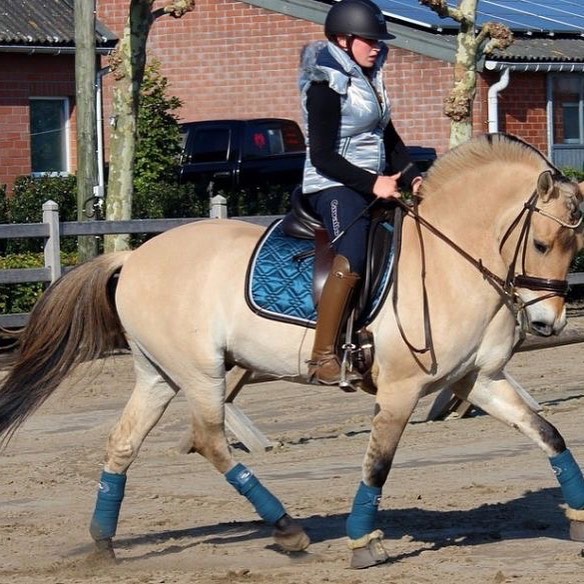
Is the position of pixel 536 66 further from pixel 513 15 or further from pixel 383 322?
pixel 383 322

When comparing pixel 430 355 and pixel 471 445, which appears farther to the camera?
pixel 471 445

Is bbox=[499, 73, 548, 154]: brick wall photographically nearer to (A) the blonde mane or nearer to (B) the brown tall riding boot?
(A) the blonde mane

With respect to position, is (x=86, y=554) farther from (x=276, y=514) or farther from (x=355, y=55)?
(x=355, y=55)

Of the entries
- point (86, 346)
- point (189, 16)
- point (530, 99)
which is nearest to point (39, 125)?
point (189, 16)

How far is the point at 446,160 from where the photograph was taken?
7.11m

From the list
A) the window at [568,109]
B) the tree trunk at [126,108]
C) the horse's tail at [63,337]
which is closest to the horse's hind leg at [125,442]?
the horse's tail at [63,337]

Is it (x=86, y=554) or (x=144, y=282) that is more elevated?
(x=144, y=282)

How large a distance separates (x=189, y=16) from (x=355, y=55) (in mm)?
24305

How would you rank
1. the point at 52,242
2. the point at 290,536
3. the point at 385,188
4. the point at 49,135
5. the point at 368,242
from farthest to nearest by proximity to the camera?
the point at 49,135, the point at 52,242, the point at 290,536, the point at 368,242, the point at 385,188

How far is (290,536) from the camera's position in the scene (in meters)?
7.13

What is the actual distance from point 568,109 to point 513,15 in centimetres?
248

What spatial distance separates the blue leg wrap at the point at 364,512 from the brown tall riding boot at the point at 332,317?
56 centimetres

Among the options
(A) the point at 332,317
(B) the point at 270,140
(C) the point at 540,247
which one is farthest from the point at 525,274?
(B) the point at 270,140

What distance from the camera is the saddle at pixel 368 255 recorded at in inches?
273
